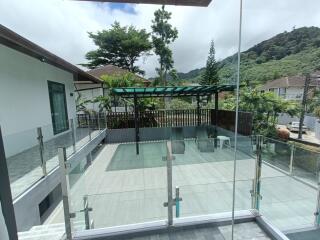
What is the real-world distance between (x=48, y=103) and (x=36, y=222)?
4663 mm

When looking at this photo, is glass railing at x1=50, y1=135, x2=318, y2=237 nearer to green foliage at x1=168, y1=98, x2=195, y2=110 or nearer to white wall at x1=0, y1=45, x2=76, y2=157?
white wall at x1=0, y1=45, x2=76, y2=157

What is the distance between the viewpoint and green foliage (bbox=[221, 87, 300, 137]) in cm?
792

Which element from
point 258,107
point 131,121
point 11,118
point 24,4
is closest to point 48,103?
point 11,118

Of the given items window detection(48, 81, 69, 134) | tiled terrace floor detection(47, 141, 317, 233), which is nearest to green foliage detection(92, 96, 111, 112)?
window detection(48, 81, 69, 134)

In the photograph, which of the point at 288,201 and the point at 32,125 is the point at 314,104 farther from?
the point at 32,125

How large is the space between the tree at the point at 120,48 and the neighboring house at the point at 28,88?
12.2m

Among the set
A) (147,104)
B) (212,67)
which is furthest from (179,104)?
(212,67)

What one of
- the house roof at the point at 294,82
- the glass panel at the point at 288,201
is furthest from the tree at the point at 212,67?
the house roof at the point at 294,82

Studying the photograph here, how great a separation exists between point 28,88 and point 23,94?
1.16 feet

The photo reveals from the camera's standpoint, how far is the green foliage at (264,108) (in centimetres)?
792

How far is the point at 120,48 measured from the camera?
799 inches

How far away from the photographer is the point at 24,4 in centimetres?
119

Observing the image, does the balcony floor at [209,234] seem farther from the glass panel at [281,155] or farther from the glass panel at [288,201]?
the glass panel at [281,155]

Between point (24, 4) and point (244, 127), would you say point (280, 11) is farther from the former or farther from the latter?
point (244, 127)
